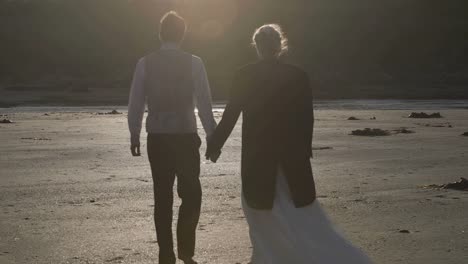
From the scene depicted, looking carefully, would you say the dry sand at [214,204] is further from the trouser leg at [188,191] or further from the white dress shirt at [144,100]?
the white dress shirt at [144,100]

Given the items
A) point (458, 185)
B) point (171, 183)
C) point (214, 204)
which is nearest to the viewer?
point (171, 183)

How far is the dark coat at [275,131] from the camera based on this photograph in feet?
19.5

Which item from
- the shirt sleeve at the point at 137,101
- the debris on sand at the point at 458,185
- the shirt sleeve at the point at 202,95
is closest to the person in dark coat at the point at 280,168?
the shirt sleeve at the point at 202,95

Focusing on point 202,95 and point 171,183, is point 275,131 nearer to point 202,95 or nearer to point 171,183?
point 202,95

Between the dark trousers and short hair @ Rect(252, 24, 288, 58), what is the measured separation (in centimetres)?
91

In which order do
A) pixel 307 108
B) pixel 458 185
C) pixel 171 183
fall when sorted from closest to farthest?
1. pixel 307 108
2. pixel 171 183
3. pixel 458 185

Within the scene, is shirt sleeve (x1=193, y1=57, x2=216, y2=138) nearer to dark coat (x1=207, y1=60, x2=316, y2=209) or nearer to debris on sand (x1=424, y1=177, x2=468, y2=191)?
dark coat (x1=207, y1=60, x2=316, y2=209)

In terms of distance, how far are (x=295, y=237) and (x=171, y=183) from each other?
114 cm

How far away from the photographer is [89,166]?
44.1 ft

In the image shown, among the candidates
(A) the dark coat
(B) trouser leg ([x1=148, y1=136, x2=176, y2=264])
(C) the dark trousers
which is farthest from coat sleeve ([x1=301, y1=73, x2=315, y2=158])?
(B) trouser leg ([x1=148, y1=136, x2=176, y2=264])

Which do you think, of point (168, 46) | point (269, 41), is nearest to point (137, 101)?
point (168, 46)

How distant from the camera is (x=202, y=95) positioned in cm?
652

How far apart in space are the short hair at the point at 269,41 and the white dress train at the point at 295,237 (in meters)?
0.85

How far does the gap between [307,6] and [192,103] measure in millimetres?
98092
